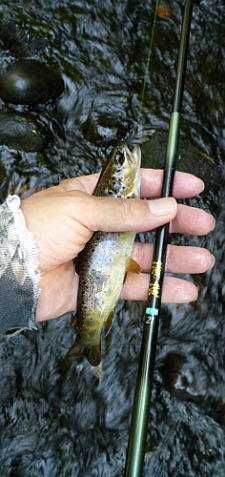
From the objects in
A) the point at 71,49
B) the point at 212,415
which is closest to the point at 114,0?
the point at 71,49

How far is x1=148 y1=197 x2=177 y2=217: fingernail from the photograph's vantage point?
2.79m

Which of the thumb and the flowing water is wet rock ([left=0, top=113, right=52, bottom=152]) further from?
the thumb

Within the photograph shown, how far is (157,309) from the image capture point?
107 inches

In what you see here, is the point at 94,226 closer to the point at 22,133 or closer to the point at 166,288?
the point at 166,288

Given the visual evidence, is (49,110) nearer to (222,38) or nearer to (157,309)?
(222,38)

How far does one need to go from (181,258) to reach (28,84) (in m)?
2.25

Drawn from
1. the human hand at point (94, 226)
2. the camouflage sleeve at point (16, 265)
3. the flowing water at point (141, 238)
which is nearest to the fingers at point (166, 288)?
the human hand at point (94, 226)

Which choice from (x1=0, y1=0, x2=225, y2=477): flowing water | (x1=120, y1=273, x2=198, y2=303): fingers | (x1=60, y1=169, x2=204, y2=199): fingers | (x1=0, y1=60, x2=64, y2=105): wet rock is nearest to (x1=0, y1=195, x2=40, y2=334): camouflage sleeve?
(x1=60, y1=169, x2=204, y2=199): fingers

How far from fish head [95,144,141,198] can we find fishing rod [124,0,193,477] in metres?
0.25

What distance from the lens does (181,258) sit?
A: 3.44 metres

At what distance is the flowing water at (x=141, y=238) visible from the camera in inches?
156

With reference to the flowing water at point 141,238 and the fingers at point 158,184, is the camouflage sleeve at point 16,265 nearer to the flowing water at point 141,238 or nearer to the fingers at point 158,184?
the fingers at point 158,184

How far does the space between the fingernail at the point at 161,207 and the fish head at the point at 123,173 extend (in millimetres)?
376

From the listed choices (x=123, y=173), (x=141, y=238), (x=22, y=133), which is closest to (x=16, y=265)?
(x=123, y=173)
